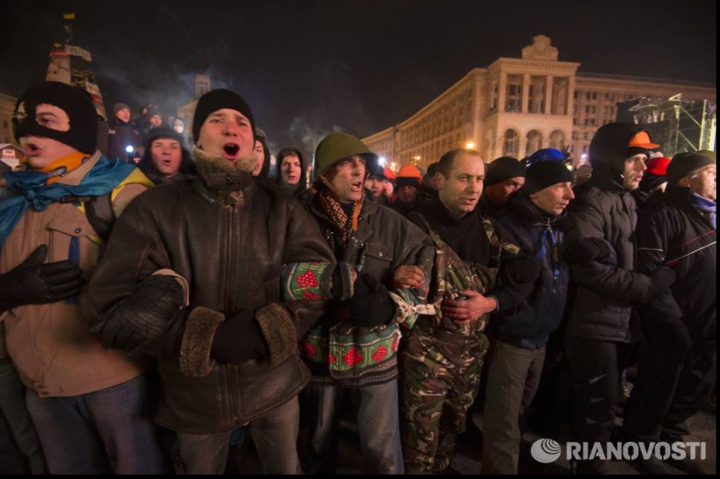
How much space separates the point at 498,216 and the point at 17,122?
3.61m

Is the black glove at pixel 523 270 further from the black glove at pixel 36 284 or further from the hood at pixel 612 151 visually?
the black glove at pixel 36 284

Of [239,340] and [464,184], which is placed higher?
[464,184]

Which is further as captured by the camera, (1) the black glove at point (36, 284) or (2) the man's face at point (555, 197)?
(2) the man's face at point (555, 197)

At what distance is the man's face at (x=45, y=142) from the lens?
1858 mm

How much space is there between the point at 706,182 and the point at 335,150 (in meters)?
3.83

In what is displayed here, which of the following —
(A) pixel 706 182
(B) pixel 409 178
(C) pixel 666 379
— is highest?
(B) pixel 409 178

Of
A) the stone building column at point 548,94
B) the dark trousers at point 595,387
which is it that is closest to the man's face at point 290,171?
the dark trousers at point 595,387

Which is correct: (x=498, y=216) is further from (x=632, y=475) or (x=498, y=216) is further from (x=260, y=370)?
(x=632, y=475)

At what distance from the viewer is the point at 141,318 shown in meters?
1.42

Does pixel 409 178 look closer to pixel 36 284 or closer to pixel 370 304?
pixel 370 304

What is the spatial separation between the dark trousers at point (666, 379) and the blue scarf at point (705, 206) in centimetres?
113

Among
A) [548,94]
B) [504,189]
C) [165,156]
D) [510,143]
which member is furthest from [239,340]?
[548,94]

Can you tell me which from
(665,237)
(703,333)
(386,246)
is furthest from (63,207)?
(703,333)

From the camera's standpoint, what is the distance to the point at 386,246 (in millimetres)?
2346
